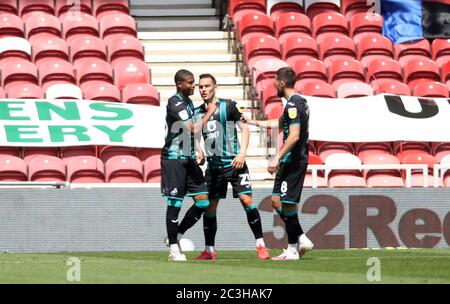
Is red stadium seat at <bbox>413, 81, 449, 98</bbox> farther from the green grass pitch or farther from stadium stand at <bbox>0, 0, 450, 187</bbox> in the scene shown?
the green grass pitch

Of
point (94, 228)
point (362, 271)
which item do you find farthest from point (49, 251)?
point (362, 271)

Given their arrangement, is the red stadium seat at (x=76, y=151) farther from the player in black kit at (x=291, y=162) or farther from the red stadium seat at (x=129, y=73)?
the player in black kit at (x=291, y=162)

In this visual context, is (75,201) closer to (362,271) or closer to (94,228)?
(94,228)

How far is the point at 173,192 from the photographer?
467 inches

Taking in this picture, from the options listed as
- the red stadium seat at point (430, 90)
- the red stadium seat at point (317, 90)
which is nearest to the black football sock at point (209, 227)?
the red stadium seat at point (317, 90)

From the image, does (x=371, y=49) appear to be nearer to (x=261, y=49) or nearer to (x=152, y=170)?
(x=261, y=49)

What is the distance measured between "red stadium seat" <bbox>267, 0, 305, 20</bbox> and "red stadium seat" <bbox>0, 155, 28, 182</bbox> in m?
6.09

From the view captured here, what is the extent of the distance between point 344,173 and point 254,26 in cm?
384

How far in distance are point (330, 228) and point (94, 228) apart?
10.1 feet

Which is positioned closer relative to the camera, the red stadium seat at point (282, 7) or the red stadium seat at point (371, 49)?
the red stadium seat at point (371, 49)

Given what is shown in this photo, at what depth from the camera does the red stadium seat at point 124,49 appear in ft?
61.9

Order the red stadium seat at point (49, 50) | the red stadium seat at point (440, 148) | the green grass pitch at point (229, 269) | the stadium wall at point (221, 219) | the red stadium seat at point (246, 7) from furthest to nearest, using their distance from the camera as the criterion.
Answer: the red stadium seat at point (246, 7) → the red stadium seat at point (49, 50) → the red stadium seat at point (440, 148) → the stadium wall at point (221, 219) → the green grass pitch at point (229, 269)

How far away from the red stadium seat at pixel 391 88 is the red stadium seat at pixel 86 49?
13.9 feet

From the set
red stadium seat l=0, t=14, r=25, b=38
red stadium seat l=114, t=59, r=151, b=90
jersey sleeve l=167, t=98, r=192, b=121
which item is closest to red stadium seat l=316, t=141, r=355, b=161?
→ red stadium seat l=114, t=59, r=151, b=90
